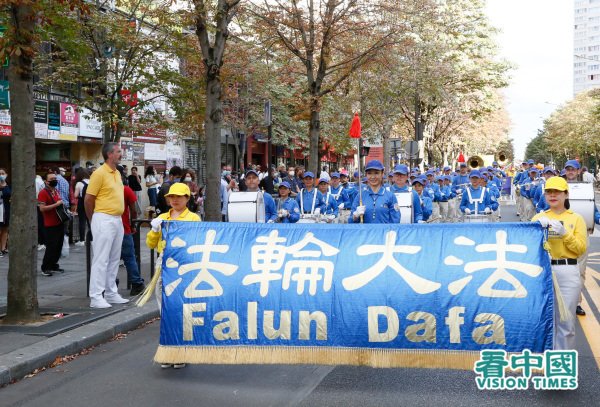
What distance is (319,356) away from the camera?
580cm

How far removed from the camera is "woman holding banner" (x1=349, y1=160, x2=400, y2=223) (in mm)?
9234

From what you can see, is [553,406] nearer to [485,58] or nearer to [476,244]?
[476,244]

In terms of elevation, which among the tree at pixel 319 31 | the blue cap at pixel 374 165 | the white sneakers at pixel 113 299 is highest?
the tree at pixel 319 31

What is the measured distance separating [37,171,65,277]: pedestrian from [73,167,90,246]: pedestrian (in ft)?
1.71

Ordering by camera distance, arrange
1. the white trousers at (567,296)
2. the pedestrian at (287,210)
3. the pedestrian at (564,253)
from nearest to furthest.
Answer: the pedestrian at (564,253), the white trousers at (567,296), the pedestrian at (287,210)

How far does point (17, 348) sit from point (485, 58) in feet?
130

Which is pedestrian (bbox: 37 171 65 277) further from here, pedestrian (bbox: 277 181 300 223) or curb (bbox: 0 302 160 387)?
pedestrian (bbox: 277 181 300 223)

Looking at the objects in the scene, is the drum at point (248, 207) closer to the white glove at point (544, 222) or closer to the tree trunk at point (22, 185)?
the tree trunk at point (22, 185)

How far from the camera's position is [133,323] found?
8.68 metres

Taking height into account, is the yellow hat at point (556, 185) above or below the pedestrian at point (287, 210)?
above

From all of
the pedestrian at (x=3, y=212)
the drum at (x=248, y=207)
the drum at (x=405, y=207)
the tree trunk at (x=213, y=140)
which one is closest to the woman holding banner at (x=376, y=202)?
the drum at (x=405, y=207)

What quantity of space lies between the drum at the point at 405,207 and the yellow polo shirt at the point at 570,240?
5119 millimetres

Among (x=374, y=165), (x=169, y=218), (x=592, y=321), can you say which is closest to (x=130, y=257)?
(x=169, y=218)

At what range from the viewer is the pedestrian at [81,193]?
43.1ft
